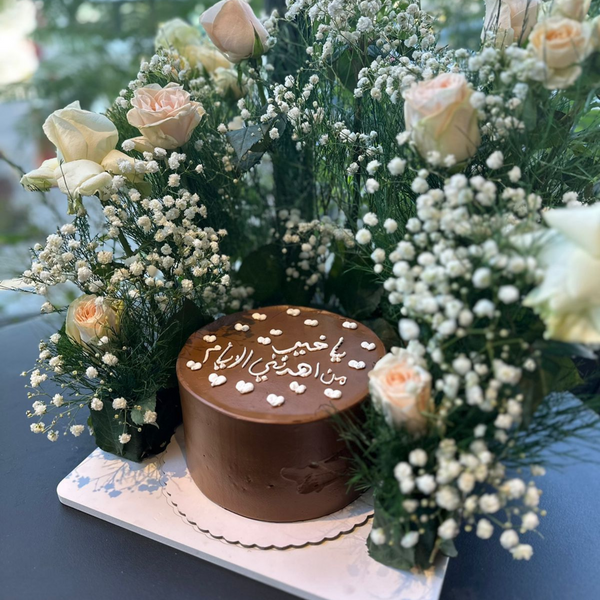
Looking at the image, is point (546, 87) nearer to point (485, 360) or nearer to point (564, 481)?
point (485, 360)

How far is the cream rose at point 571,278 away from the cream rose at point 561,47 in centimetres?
19

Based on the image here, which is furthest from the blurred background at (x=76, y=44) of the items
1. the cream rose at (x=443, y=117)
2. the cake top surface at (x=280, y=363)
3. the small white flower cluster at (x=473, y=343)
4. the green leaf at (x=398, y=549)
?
the green leaf at (x=398, y=549)

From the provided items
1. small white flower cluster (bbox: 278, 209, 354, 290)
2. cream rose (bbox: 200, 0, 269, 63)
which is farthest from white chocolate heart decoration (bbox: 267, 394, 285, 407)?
cream rose (bbox: 200, 0, 269, 63)

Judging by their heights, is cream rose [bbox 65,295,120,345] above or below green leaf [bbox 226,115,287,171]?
below

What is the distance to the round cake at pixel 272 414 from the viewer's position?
70cm

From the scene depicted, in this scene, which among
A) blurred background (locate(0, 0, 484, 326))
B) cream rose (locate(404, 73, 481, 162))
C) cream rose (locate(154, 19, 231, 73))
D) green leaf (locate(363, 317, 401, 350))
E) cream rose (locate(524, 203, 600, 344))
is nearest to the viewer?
cream rose (locate(524, 203, 600, 344))

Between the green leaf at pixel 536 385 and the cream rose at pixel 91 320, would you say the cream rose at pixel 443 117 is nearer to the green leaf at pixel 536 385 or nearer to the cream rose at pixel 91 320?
the green leaf at pixel 536 385

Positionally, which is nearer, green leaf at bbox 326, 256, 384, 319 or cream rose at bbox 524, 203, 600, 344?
cream rose at bbox 524, 203, 600, 344

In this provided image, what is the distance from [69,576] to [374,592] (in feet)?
1.38

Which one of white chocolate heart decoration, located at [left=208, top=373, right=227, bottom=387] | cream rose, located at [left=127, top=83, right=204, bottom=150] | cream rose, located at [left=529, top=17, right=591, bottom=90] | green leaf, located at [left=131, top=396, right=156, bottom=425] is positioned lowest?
green leaf, located at [left=131, top=396, right=156, bottom=425]

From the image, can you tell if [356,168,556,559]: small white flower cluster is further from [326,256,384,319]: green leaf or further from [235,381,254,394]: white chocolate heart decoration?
[326,256,384,319]: green leaf

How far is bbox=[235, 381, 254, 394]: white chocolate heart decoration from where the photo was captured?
2.44ft

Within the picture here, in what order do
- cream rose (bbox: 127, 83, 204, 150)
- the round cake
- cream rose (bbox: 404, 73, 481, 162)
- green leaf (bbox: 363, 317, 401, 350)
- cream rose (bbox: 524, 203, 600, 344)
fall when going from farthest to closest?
green leaf (bbox: 363, 317, 401, 350) < cream rose (bbox: 127, 83, 204, 150) < the round cake < cream rose (bbox: 404, 73, 481, 162) < cream rose (bbox: 524, 203, 600, 344)

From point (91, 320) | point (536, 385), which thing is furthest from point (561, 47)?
point (91, 320)
